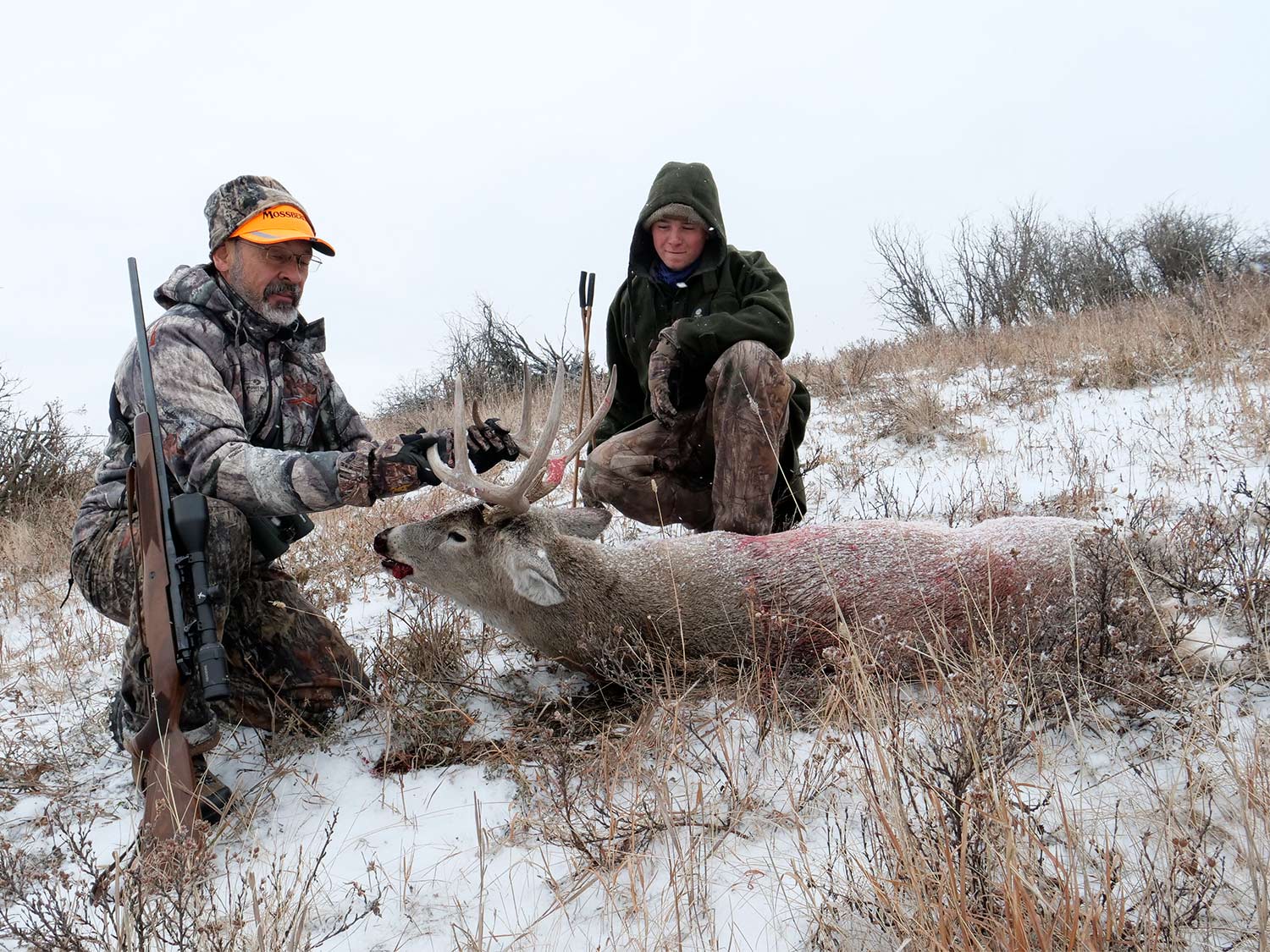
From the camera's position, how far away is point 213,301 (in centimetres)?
339

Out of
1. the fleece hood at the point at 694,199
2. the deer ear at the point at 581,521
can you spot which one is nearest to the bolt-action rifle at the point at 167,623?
the deer ear at the point at 581,521

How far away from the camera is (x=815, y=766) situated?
2.40 m

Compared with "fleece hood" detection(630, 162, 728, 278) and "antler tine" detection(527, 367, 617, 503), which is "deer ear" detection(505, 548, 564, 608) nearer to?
"antler tine" detection(527, 367, 617, 503)

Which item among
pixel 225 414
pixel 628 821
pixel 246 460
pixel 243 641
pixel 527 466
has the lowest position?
pixel 628 821

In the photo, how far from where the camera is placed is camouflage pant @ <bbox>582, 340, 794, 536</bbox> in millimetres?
4242

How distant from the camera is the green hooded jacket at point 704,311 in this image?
4.38m

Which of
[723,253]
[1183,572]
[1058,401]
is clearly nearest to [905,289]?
[1058,401]

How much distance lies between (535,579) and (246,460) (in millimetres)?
1165

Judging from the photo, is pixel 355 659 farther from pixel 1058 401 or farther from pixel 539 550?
pixel 1058 401

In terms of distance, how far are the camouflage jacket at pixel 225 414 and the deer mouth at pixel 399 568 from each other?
0.58 m

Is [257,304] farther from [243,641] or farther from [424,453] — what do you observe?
[243,641]

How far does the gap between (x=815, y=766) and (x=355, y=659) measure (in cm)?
206

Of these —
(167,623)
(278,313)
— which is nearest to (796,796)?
(167,623)

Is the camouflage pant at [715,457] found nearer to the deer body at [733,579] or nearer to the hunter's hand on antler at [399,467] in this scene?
the deer body at [733,579]
